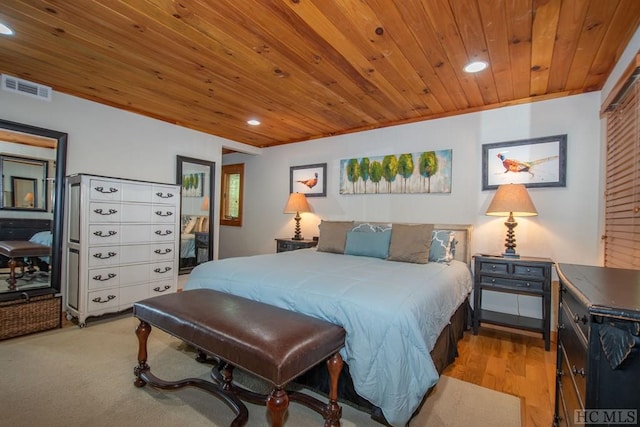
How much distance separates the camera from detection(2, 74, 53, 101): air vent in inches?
109

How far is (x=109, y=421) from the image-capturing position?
1645 mm

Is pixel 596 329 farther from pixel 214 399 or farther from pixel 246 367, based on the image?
pixel 214 399

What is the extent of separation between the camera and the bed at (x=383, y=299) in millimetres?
1530

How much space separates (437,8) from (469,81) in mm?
1142

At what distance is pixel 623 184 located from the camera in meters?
2.13

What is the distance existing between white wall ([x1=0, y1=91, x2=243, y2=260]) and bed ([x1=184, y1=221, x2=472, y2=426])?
2.03 meters

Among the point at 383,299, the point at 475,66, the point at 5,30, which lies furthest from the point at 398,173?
the point at 5,30

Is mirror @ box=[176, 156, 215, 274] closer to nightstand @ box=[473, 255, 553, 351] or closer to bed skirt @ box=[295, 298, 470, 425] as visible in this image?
bed skirt @ box=[295, 298, 470, 425]

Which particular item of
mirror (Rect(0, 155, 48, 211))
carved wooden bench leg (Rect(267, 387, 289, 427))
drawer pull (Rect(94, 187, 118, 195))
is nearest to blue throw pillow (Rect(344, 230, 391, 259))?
carved wooden bench leg (Rect(267, 387, 289, 427))

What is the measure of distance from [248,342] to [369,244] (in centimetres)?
204

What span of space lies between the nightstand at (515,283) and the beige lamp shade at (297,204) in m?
2.34

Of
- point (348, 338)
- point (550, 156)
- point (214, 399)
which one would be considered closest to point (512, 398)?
point (348, 338)

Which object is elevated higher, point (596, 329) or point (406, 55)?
point (406, 55)

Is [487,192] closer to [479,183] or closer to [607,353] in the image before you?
[479,183]
